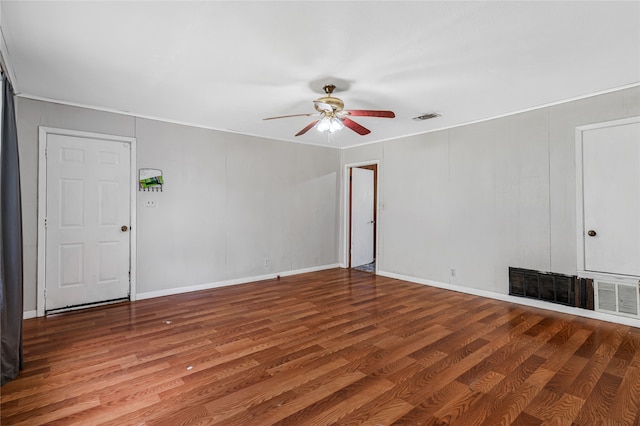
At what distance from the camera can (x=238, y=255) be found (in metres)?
5.52

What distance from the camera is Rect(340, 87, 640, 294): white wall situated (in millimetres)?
3959

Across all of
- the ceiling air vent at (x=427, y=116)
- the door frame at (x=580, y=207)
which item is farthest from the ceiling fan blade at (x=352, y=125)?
the door frame at (x=580, y=207)

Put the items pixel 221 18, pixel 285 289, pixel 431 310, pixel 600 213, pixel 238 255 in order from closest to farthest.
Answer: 1. pixel 221 18
2. pixel 600 213
3. pixel 431 310
4. pixel 285 289
5. pixel 238 255

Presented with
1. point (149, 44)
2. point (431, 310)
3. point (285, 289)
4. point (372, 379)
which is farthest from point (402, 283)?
point (149, 44)

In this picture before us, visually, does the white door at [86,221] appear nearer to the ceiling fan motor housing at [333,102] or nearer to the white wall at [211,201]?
the white wall at [211,201]

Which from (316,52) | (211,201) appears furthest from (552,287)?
(211,201)

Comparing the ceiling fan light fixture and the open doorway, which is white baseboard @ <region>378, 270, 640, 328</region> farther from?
the ceiling fan light fixture

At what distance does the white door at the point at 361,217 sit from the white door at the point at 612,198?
395 cm

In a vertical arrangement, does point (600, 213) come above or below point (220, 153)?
below

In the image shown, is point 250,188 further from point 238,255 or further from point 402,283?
point 402,283

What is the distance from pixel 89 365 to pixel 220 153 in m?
3.44

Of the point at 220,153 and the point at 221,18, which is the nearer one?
the point at 221,18

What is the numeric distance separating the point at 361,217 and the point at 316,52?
15.6ft

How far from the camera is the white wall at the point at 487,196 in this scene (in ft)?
13.0
